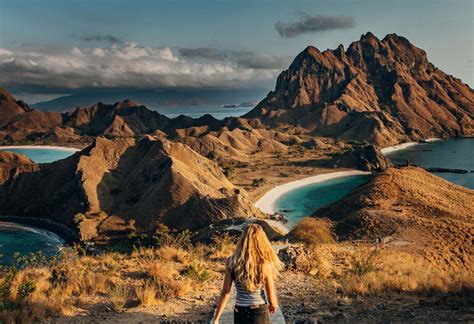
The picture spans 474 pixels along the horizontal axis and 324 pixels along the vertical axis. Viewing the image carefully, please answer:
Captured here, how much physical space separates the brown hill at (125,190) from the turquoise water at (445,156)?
71.1 m

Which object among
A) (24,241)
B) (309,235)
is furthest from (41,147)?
(309,235)

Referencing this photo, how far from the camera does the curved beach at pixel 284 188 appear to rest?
247 ft

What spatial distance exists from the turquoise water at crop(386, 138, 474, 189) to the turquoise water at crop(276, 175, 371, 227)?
2642 cm

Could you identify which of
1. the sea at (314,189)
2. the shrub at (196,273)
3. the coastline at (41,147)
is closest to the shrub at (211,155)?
the sea at (314,189)

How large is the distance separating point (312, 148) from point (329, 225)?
12851cm

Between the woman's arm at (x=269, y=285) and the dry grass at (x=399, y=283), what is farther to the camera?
the dry grass at (x=399, y=283)

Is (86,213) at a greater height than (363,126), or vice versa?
(363,126)

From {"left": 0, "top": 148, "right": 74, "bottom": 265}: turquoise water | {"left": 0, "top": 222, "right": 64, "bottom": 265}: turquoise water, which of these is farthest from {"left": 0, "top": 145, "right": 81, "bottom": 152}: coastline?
{"left": 0, "top": 222, "right": 64, "bottom": 265}: turquoise water

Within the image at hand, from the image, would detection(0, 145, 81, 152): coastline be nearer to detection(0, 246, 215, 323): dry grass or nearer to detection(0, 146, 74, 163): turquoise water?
detection(0, 146, 74, 163): turquoise water

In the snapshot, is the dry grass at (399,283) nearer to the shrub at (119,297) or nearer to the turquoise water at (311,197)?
the shrub at (119,297)

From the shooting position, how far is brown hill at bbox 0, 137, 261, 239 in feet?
179

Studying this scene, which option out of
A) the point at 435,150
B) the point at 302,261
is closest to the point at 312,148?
the point at 435,150

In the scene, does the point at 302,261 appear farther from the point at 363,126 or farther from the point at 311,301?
the point at 363,126

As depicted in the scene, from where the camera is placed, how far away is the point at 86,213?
2327 inches
